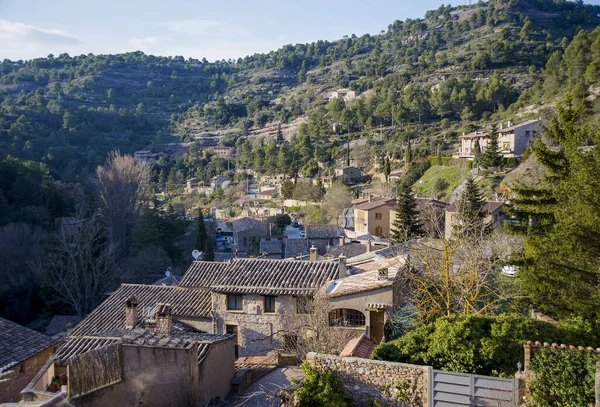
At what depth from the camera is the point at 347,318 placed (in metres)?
14.9

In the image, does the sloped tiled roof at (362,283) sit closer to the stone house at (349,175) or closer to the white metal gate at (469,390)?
the white metal gate at (469,390)

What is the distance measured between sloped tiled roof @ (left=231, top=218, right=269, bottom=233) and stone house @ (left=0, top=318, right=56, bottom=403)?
31.0 meters

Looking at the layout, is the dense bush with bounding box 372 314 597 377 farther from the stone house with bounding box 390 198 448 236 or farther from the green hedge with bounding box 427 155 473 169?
the green hedge with bounding box 427 155 473 169

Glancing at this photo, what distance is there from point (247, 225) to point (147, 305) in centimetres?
2489

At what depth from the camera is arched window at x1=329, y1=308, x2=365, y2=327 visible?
14783 mm

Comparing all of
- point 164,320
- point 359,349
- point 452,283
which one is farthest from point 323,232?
point 359,349

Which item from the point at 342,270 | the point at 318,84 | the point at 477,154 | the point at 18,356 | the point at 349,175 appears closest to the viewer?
the point at 18,356

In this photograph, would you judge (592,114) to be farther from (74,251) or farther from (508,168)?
(74,251)

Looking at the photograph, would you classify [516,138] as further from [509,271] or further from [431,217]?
[431,217]

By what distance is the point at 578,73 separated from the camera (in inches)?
2103

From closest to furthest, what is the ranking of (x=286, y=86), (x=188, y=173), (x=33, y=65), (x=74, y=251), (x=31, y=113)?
1. (x=74, y=251)
2. (x=31, y=113)
3. (x=188, y=173)
4. (x=33, y=65)
5. (x=286, y=86)

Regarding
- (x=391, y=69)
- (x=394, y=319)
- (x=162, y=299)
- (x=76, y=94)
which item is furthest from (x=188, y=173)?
(x=394, y=319)

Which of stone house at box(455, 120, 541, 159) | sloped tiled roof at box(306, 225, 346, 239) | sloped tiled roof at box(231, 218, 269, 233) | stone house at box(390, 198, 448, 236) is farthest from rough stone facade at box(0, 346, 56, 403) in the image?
stone house at box(455, 120, 541, 159)

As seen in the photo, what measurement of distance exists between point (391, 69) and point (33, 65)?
90.7m
